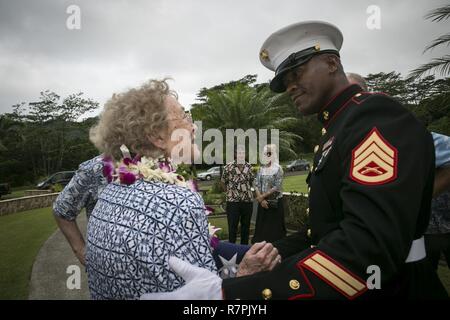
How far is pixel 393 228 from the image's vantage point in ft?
3.57

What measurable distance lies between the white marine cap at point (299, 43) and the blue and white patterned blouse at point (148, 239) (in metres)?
1.00

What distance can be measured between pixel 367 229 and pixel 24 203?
19072 millimetres

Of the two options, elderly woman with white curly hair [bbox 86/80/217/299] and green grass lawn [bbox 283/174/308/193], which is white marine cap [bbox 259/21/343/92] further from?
green grass lawn [bbox 283/174/308/193]

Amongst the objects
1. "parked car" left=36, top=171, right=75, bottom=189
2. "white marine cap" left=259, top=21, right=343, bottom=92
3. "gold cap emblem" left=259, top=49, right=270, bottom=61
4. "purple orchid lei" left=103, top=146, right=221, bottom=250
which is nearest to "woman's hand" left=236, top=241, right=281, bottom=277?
"purple orchid lei" left=103, top=146, right=221, bottom=250

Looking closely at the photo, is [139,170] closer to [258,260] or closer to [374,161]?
[258,260]

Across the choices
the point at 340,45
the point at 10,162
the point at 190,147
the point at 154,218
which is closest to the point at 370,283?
the point at 154,218

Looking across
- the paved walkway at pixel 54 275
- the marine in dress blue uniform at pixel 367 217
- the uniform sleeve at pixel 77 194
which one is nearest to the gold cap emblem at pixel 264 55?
the marine in dress blue uniform at pixel 367 217

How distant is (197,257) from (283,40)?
1.45m

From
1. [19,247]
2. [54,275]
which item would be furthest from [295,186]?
[54,275]

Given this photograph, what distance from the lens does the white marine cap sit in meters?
1.97

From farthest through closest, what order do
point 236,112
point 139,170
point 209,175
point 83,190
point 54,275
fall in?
1. point 209,175
2. point 236,112
3. point 54,275
4. point 83,190
5. point 139,170

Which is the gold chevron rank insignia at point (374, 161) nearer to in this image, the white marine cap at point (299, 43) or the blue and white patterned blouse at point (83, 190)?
the white marine cap at point (299, 43)

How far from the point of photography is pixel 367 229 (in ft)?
3.58
